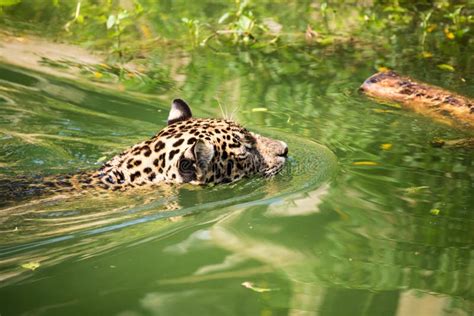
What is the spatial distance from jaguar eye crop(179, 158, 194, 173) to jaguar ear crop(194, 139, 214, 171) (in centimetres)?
7

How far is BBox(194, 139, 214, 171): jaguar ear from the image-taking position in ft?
24.1

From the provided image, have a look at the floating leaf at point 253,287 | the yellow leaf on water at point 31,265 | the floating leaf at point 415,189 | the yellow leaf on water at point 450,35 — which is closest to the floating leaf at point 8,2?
the yellow leaf on water at point 450,35

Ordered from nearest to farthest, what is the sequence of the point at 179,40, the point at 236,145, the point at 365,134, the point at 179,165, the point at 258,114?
the point at 179,165
the point at 236,145
the point at 365,134
the point at 258,114
the point at 179,40

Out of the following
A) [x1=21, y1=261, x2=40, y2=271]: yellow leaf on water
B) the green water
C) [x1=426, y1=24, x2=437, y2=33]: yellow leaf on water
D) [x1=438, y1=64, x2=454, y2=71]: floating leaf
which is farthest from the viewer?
[x1=426, y1=24, x2=437, y2=33]: yellow leaf on water

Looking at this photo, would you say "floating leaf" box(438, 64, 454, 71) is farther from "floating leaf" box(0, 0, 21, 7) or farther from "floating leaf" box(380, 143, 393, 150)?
"floating leaf" box(0, 0, 21, 7)

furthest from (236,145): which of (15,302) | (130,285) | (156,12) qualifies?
(156,12)

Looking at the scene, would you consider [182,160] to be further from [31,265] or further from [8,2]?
[8,2]

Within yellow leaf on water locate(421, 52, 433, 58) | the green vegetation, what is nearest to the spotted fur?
the green vegetation

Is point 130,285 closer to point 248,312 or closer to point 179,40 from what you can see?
point 248,312

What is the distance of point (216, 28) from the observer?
14.4 m

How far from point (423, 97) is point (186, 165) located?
419 cm

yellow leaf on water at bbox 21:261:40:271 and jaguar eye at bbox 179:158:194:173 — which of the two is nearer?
yellow leaf on water at bbox 21:261:40:271

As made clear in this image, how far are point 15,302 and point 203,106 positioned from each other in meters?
5.69

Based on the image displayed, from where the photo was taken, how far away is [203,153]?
7.45 metres
